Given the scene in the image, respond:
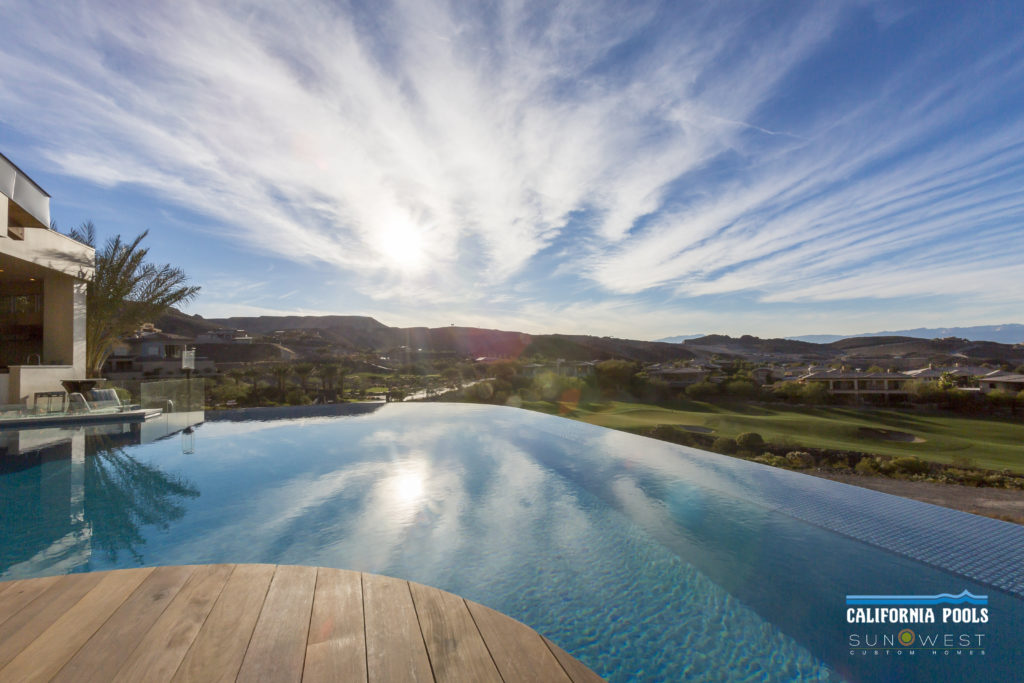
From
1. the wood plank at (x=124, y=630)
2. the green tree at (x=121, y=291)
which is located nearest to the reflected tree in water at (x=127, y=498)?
the wood plank at (x=124, y=630)

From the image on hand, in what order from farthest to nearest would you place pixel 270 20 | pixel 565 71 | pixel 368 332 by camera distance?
pixel 368 332 → pixel 565 71 → pixel 270 20

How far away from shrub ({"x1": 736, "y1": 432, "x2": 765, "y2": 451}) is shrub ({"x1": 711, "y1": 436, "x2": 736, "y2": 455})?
134 millimetres

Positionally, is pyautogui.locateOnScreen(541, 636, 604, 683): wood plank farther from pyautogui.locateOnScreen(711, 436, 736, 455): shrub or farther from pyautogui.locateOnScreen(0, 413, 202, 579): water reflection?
pyautogui.locateOnScreen(711, 436, 736, 455): shrub

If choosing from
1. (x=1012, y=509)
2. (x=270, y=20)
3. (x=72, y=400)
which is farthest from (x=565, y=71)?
(x=72, y=400)

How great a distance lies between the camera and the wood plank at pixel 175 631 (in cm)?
148

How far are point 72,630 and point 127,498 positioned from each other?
4.08 m

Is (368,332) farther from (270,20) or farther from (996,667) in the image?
(996,667)

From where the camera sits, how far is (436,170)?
987cm

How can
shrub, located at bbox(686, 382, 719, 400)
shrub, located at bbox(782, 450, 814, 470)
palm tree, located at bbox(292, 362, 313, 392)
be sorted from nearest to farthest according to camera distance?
shrub, located at bbox(782, 450, 814, 470)
palm tree, located at bbox(292, 362, 313, 392)
shrub, located at bbox(686, 382, 719, 400)

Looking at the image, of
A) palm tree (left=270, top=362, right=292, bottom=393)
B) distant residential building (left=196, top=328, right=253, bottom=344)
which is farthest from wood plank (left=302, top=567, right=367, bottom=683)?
distant residential building (left=196, top=328, right=253, bottom=344)

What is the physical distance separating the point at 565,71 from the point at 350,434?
8.35 metres

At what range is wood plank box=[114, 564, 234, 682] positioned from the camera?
1.48m

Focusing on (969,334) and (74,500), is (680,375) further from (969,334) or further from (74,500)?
(74,500)

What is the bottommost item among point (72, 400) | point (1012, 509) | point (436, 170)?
point (1012, 509)
